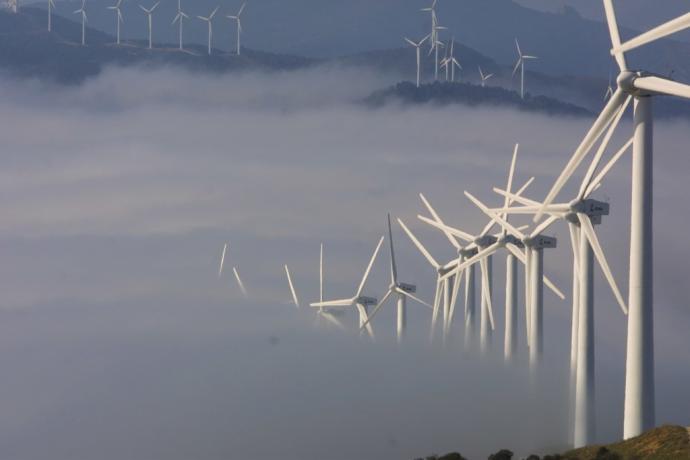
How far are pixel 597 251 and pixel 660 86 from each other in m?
18.3

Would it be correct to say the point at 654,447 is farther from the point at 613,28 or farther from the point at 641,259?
the point at 613,28

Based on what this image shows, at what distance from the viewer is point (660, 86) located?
336ft

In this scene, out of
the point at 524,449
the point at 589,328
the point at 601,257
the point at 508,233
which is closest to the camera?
the point at 601,257

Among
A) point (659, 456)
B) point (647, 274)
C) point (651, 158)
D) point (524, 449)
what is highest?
point (651, 158)

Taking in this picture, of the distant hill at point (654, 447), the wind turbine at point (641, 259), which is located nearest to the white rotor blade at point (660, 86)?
the wind turbine at point (641, 259)

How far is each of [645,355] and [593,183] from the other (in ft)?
122

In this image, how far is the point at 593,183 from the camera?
140250mm

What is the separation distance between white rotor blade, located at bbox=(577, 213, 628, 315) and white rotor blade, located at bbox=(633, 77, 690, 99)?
553 inches

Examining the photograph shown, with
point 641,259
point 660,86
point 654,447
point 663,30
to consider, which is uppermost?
point 663,30

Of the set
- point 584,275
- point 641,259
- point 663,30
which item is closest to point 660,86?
point 663,30

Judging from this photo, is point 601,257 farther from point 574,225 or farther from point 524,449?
point 524,449

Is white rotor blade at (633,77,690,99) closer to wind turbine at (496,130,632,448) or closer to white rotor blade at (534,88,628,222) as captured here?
white rotor blade at (534,88,628,222)

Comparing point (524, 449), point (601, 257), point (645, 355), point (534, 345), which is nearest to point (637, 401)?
point (645, 355)

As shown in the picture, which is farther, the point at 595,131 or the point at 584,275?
the point at 584,275
